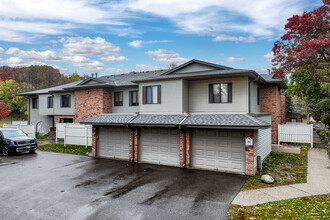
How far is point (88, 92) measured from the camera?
2050 centimetres

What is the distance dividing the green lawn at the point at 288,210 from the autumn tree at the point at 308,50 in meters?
9.94

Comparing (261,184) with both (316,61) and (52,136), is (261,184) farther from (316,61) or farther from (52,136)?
(52,136)

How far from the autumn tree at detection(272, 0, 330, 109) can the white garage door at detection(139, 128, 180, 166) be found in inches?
416

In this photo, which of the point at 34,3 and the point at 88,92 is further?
the point at 88,92

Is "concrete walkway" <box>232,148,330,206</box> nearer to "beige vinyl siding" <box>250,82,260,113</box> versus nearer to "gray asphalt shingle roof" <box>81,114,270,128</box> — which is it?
"gray asphalt shingle roof" <box>81,114,270,128</box>

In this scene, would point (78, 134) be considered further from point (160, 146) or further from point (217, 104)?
point (217, 104)

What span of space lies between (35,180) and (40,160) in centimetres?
459

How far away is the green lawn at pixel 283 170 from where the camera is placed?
8.67 metres

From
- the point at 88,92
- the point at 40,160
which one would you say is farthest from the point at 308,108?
the point at 40,160

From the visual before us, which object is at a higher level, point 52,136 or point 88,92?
point 88,92

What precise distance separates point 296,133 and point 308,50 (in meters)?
6.51

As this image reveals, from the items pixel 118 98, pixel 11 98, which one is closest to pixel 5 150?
pixel 118 98

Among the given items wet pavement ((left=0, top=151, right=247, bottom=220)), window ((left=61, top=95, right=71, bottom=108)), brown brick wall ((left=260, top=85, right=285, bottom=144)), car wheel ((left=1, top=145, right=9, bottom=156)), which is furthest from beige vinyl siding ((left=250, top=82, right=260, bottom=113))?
window ((left=61, top=95, right=71, bottom=108))

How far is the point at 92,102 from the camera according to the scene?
2012cm
